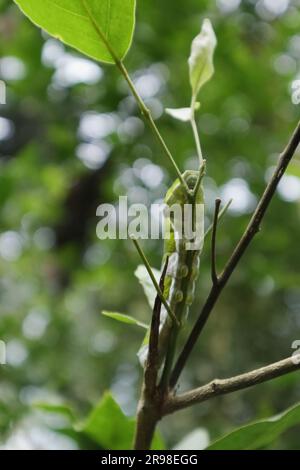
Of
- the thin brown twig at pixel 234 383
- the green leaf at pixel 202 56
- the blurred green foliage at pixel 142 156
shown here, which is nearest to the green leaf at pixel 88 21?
the green leaf at pixel 202 56

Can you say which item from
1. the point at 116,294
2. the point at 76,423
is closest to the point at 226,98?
the point at 76,423

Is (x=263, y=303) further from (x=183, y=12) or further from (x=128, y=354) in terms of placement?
(x=183, y=12)

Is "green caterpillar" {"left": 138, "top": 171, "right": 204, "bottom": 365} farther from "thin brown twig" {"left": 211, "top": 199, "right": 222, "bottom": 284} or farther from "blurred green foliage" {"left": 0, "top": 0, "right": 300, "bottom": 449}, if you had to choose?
"blurred green foliage" {"left": 0, "top": 0, "right": 300, "bottom": 449}

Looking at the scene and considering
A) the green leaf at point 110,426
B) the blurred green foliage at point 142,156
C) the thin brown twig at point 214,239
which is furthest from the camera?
the blurred green foliage at point 142,156

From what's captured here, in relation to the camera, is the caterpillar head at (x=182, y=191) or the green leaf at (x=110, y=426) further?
the green leaf at (x=110, y=426)

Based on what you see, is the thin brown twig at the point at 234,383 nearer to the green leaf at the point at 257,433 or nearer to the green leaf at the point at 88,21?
the green leaf at the point at 257,433

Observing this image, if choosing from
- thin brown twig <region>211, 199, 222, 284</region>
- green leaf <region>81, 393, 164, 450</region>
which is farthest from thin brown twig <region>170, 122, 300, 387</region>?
green leaf <region>81, 393, 164, 450</region>
